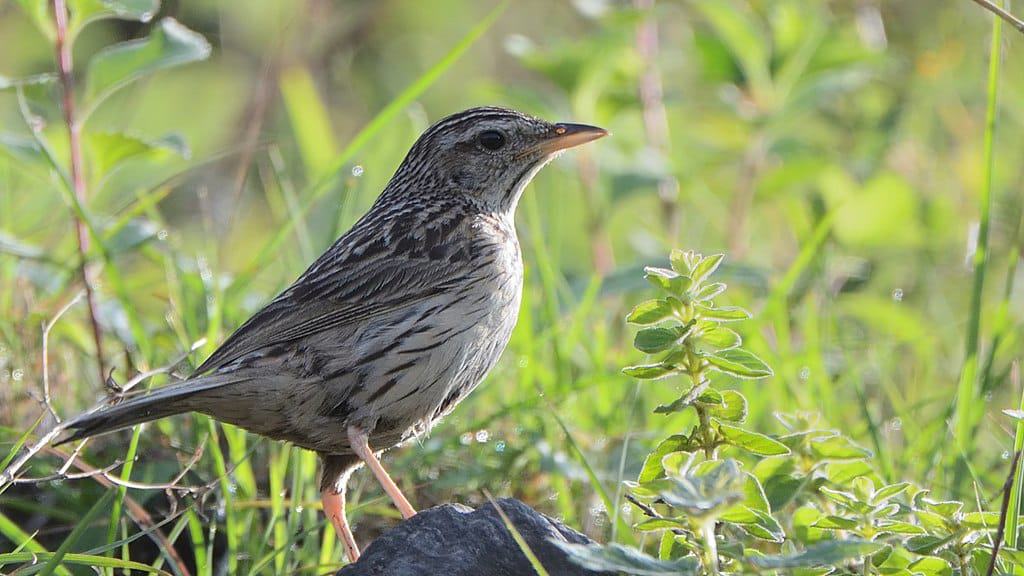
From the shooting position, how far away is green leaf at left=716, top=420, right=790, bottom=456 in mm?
3311

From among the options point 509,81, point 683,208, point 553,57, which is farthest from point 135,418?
point 509,81

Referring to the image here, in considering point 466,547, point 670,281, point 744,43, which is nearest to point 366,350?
point 466,547

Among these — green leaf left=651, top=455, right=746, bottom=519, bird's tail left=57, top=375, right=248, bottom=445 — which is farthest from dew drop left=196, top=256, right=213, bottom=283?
green leaf left=651, top=455, right=746, bottom=519

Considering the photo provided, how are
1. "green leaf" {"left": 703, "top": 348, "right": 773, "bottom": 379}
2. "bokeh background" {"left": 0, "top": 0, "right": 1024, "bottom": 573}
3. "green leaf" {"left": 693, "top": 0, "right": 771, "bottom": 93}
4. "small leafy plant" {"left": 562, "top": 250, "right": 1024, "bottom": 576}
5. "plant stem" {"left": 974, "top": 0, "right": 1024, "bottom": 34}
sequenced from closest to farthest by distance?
"small leafy plant" {"left": 562, "top": 250, "right": 1024, "bottom": 576}, "green leaf" {"left": 703, "top": 348, "right": 773, "bottom": 379}, "plant stem" {"left": 974, "top": 0, "right": 1024, "bottom": 34}, "bokeh background" {"left": 0, "top": 0, "right": 1024, "bottom": 573}, "green leaf" {"left": 693, "top": 0, "right": 771, "bottom": 93}

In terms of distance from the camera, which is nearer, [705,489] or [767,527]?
[705,489]

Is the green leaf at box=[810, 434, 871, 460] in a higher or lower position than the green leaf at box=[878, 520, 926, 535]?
higher

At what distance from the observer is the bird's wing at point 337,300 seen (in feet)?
14.5

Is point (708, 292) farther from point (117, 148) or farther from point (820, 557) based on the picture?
point (117, 148)

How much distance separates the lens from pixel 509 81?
1322cm

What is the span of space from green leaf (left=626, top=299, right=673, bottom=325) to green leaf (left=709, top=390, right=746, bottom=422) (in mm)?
270

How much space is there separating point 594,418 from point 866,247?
282 cm

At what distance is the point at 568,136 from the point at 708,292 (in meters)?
2.03

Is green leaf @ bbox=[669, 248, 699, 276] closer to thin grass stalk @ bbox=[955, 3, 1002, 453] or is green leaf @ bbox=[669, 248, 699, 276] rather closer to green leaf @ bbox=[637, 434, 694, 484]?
green leaf @ bbox=[637, 434, 694, 484]

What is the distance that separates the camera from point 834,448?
3564 mm
